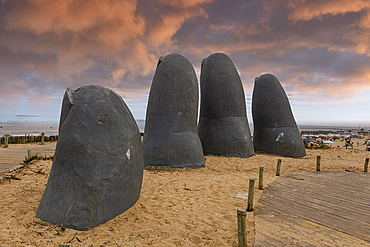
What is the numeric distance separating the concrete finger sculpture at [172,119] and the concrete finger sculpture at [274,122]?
5.51m

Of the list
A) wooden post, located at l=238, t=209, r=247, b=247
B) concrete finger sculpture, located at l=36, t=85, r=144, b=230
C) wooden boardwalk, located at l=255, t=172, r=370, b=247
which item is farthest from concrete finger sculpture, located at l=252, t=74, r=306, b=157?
wooden post, located at l=238, t=209, r=247, b=247

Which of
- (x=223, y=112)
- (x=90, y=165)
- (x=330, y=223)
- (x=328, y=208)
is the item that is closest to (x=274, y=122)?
(x=223, y=112)

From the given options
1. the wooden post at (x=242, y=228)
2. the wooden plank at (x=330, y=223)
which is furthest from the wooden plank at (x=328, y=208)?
the wooden post at (x=242, y=228)

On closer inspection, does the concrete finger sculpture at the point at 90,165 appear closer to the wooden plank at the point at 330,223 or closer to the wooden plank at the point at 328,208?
the wooden plank at the point at 330,223

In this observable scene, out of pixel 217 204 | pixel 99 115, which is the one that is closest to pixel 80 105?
pixel 99 115

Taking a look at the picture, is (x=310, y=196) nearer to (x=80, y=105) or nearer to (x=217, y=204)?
(x=217, y=204)

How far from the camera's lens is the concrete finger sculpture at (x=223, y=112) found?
10.5m

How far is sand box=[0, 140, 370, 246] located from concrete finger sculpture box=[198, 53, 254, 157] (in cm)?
356

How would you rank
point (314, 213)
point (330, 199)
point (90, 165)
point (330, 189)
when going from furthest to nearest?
point (330, 189) < point (330, 199) < point (314, 213) < point (90, 165)

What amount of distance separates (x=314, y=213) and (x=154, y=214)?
3122 mm

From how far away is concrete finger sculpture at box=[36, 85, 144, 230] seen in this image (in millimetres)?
3291

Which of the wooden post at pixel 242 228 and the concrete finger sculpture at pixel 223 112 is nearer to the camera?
the wooden post at pixel 242 228

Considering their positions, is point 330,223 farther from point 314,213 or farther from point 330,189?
point 330,189

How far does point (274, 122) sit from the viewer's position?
40.3 ft
